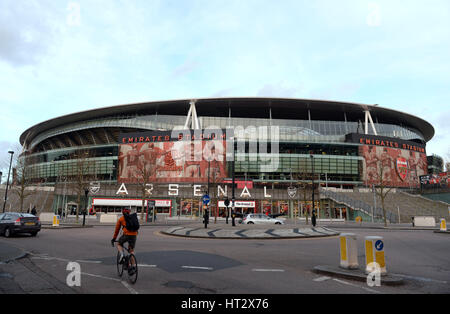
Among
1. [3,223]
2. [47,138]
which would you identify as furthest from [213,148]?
[47,138]

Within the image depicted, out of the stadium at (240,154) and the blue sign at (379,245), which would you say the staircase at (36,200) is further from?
the blue sign at (379,245)

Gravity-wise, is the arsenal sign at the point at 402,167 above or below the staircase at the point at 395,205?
above

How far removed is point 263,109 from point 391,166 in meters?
33.0

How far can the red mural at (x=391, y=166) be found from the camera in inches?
2635

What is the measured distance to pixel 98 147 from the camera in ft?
248

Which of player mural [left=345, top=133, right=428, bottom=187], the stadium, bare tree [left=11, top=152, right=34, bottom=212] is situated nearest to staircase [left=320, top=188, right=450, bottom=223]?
the stadium

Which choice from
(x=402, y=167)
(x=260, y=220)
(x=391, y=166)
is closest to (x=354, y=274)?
(x=260, y=220)

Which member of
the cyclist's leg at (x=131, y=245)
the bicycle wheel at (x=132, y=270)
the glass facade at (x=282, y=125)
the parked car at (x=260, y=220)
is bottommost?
the parked car at (x=260, y=220)

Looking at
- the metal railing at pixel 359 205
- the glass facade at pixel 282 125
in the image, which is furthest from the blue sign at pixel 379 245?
the glass facade at pixel 282 125

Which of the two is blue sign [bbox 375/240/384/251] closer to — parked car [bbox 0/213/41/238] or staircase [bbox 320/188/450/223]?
parked car [bbox 0/213/41/238]

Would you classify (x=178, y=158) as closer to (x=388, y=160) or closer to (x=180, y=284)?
(x=388, y=160)

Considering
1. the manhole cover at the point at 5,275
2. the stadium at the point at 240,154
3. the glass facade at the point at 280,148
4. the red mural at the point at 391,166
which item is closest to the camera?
the manhole cover at the point at 5,275
